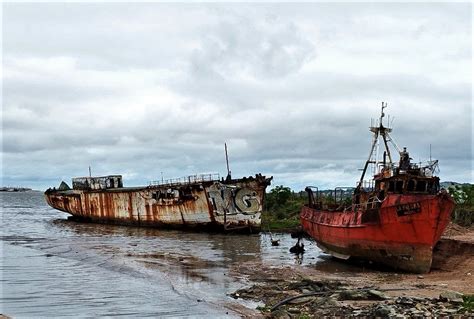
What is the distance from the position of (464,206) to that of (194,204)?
20.1m

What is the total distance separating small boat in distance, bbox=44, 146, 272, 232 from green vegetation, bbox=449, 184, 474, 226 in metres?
13.9

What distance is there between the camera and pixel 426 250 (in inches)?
890

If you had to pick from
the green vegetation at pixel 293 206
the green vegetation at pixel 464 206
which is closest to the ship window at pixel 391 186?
the green vegetation at pixel 293 206

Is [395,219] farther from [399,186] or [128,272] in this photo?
[128,272]

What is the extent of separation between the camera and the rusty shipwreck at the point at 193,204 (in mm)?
43875

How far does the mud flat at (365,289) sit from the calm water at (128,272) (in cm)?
116

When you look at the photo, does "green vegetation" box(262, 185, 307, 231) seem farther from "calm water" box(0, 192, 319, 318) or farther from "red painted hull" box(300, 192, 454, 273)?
"red painted hull" box(300, 192, 454, 273)

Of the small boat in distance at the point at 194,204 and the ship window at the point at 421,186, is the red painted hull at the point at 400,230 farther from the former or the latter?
the small boat in distance at the point at 194,204

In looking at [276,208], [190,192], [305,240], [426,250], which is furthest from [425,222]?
[276,208]

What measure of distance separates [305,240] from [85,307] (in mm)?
24429

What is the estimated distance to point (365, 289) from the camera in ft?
59.5

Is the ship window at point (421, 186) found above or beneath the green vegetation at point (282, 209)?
above

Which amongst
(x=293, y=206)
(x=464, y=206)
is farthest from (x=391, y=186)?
(x=293, y=206)

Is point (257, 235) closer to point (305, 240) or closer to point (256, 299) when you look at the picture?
point (305, 240)
